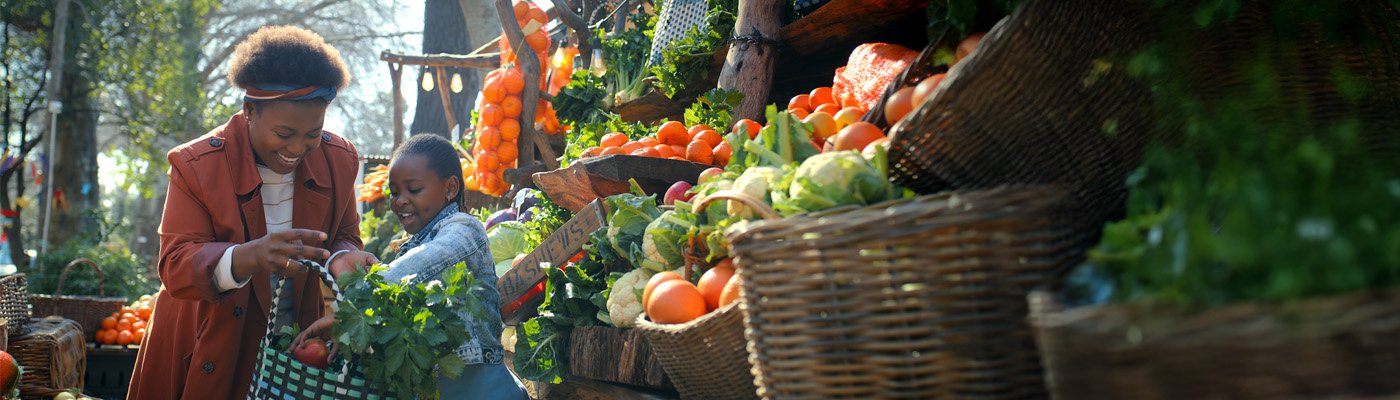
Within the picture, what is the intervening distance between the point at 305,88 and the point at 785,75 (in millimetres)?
1731

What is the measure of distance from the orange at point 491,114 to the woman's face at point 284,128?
7.89 feet

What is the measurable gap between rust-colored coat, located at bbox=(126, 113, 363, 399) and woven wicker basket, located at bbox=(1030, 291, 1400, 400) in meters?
2.59

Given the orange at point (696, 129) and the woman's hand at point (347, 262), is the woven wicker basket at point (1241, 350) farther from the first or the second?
the orange at point (696, 129)

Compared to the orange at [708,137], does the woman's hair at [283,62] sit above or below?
above

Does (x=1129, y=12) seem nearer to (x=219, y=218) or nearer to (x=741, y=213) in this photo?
(x=741, y=213)

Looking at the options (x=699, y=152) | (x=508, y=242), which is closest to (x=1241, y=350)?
(x=699, y=152)

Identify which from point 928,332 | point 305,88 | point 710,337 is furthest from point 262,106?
point 928,332

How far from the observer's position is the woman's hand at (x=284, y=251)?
272 centimetres

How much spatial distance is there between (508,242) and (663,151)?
157cm

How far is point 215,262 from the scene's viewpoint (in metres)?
2.98

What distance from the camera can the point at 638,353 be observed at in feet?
9.37

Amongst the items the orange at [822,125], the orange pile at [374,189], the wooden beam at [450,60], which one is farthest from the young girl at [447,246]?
the orange pile at [374,189]

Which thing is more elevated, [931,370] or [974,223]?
[974,223]

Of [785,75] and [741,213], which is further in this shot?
[785,75]
